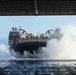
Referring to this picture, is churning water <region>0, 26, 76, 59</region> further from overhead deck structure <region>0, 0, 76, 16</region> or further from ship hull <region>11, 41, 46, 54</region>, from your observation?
overhead deck structure <region>0, 0, 76, 16</region>

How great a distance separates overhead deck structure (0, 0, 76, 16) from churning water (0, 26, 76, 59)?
750 inches

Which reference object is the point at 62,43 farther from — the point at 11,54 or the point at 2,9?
the point at 2,9

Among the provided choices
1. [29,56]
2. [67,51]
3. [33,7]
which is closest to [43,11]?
[33,7]

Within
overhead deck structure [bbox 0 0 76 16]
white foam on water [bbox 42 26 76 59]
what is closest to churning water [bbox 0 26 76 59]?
white foam on water [bbox 42 26 76 59]

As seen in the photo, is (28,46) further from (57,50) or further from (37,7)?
(37,7)

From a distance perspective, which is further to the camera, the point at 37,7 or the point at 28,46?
the point at 28,46

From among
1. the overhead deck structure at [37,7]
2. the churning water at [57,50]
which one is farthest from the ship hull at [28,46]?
the overhead deck structure at [37,7]

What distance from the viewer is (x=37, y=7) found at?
2412cm

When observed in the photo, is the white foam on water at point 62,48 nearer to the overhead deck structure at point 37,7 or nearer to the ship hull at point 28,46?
the ship hull at point 28,46

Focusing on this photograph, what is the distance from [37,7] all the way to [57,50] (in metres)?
28.4

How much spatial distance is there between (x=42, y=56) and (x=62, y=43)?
720 centimetres

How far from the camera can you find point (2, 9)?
1020 inches

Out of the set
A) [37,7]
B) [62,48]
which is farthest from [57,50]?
A: [37,7]

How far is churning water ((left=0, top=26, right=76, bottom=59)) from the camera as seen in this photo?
158 feet
